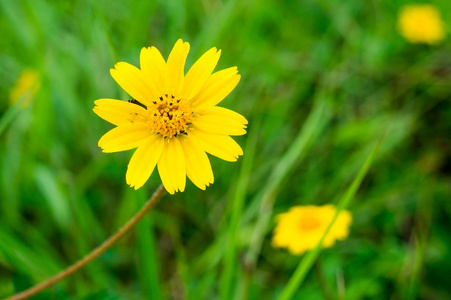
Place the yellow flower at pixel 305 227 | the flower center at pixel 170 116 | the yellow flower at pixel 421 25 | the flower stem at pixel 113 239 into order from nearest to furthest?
the flower stem at pixel 113 239, the flower center at pixel 170 116, the yellow flower at pixel 305 227, the yellow flower at pixel 421 25

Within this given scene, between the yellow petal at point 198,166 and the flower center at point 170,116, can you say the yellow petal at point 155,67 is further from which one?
the yellow petal at point 198,166

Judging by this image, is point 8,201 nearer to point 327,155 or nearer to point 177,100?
point 177,100

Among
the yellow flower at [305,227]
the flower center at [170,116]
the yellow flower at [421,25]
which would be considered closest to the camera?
the flower center at [170,116]

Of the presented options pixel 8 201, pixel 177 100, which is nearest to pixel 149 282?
pixel 177 100

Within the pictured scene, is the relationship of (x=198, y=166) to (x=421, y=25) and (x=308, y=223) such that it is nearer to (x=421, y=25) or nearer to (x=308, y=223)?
(x=308, y=223)

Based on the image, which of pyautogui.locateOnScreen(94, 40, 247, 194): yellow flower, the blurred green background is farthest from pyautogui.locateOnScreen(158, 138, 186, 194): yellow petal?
the blurred green background

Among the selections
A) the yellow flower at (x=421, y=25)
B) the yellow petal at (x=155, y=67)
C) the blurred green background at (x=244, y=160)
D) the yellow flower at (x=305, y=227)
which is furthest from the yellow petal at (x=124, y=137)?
the yellow flower at (x=421, y=25)

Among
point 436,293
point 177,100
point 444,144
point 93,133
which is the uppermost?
point 93,133
